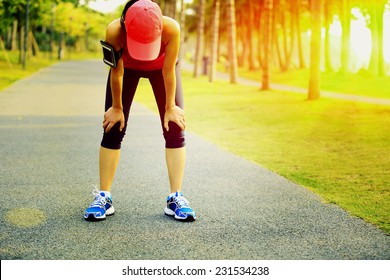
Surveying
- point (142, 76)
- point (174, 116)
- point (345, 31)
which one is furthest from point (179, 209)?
point (345, 31)

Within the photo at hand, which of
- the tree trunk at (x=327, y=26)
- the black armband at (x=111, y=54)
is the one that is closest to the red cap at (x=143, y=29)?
the black armband at (x=111, y=54)

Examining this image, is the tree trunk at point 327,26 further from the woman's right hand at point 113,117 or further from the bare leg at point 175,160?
the woman's right hand at point 113,117

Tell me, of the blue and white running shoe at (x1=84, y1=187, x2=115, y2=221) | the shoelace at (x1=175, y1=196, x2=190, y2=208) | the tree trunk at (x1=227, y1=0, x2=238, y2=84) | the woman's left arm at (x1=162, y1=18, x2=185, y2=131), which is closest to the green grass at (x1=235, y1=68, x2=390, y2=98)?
the tree trunk at (x1=227, y1=0, x2=238, y2=84)

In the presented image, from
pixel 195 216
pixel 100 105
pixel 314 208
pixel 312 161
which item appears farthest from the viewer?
pixel 100 105

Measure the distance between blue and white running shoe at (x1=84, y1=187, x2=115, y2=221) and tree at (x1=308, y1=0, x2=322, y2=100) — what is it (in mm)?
13857

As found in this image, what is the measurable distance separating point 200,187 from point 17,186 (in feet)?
6.13

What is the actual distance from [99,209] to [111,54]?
1225 mm

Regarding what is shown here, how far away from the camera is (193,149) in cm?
880

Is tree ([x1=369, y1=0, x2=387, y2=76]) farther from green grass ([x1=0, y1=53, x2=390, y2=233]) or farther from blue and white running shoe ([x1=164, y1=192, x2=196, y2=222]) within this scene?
blue and white running shoe ([x1=164, y1=192, x2=196, y2=222])

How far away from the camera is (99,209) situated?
4414 millimetres

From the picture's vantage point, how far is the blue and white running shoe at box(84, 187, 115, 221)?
4.39m
